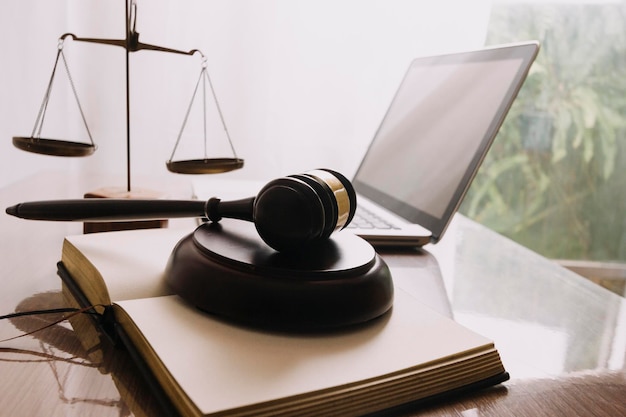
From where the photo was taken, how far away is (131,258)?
48 cm

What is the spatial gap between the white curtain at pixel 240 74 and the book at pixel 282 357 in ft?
3.68

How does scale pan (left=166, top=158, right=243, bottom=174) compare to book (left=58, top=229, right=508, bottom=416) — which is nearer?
book (left=58, top=229, right=508, bottom=416)

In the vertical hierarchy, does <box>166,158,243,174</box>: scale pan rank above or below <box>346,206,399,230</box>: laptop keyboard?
above

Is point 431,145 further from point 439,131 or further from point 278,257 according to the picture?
point 278,257

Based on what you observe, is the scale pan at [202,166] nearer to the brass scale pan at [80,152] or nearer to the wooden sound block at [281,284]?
the brass scale pan at [80,152]

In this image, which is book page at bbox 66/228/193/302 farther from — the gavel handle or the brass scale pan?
the brass scale pan

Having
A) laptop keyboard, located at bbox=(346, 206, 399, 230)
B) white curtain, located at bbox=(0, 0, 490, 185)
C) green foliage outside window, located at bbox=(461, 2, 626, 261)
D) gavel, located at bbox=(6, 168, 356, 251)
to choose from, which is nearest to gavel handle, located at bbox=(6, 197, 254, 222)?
gavel, located at bbox=(6, 168, 356, 251)

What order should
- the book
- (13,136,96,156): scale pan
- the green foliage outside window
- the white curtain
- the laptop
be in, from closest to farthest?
the book → (13,136,96,156): scale pan → the laptop → the white curtain → the green foliage outside window

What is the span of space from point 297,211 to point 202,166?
0.37 meters

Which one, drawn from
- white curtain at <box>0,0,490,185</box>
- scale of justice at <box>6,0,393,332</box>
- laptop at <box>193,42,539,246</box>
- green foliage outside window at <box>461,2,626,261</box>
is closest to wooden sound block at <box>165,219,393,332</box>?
scale of justice at <box>6,0,393,332</box>

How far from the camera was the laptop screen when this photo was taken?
0.76 metres

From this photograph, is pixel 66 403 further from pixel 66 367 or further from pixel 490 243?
pixel 490 243

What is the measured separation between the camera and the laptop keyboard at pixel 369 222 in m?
0.76

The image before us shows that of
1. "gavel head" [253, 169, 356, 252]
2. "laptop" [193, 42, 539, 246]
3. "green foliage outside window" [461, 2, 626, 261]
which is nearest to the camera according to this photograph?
"gavel head" [253, 169, 356, 252]
